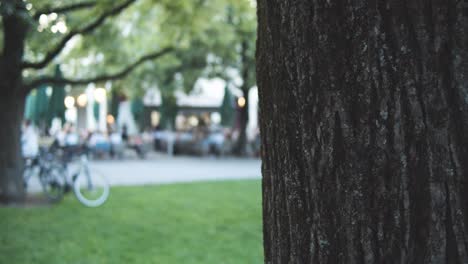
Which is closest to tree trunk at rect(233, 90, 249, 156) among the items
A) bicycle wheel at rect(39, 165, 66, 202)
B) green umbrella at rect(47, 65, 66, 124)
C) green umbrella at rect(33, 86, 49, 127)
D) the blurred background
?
the blurred background

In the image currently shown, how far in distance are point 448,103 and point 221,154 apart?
2578 cm

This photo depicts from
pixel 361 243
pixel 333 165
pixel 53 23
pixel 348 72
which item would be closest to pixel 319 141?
pixel 333 165

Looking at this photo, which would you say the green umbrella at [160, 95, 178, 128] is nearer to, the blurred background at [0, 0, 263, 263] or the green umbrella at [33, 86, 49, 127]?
the blurred background at [0, 0, 263, 263]

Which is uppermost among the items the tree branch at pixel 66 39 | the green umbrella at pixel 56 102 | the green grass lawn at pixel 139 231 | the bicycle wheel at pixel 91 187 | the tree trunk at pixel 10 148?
the tree branch at pixel 66 39

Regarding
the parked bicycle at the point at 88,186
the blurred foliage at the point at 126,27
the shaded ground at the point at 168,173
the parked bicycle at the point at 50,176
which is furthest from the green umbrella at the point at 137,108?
the parked bicycle at the point at 88,186

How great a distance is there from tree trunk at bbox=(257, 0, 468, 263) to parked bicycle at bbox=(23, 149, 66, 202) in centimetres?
1004

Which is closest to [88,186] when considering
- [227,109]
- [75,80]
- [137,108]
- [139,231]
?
[75,80]

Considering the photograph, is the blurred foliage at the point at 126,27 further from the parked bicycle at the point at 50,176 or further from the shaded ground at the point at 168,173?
the shaded ground at the point at 168,173

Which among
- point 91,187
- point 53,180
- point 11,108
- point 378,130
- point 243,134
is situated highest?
point 11,108

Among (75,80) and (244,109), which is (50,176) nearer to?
(75,80)

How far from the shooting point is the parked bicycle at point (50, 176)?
35.8 ft

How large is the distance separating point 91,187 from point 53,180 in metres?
0.96

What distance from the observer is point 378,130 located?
5.16 feet

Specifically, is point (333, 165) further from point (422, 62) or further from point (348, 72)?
point (422, 62)
